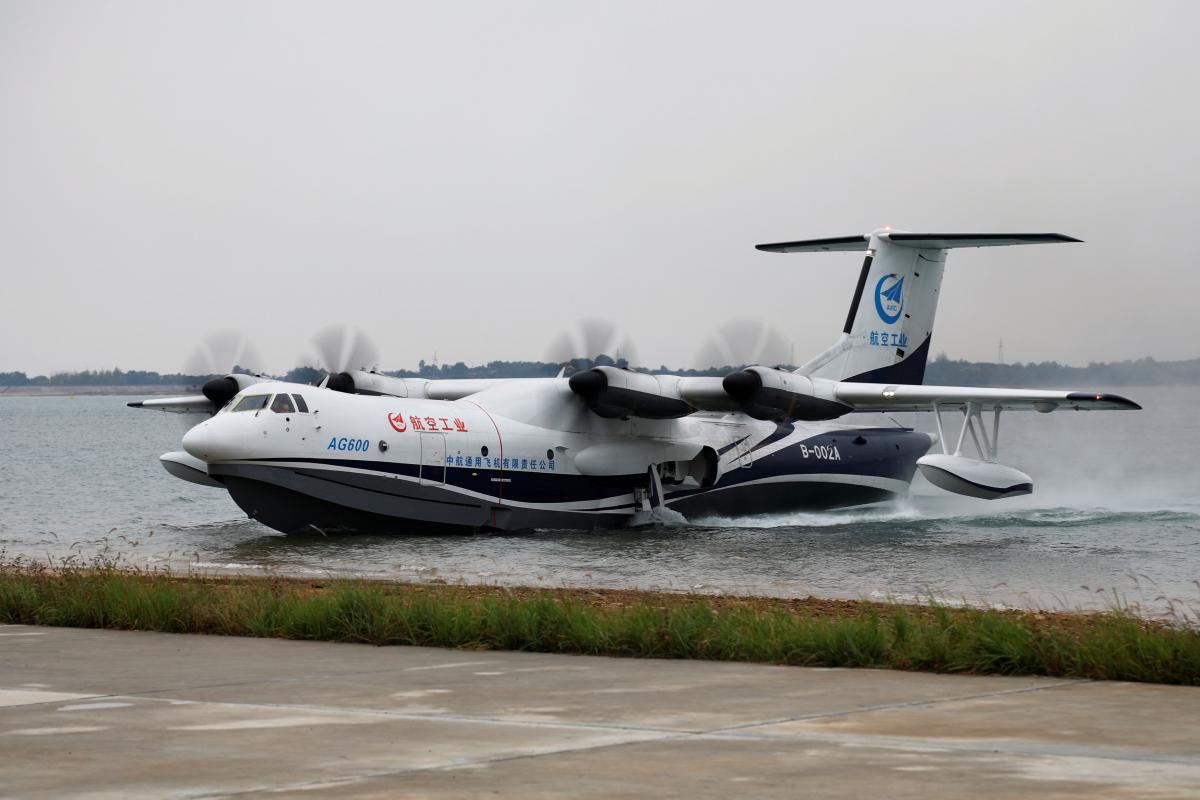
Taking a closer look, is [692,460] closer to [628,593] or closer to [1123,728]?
[628,593]

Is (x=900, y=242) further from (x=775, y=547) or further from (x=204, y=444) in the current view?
(x=204, y=444)

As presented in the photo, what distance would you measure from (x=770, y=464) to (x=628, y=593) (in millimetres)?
13790

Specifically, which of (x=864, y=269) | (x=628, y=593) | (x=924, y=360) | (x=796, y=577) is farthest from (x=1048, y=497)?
(x=628, y=593)

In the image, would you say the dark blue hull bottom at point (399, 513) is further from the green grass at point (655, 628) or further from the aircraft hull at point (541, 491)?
the green grass at point (655, 628)

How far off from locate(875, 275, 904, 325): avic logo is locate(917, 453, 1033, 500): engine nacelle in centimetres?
520

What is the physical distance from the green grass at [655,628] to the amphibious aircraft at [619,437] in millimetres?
10180

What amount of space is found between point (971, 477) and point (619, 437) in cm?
619

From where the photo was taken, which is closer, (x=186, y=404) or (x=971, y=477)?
(x=971, y=477)

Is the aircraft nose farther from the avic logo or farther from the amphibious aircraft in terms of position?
the avic logo

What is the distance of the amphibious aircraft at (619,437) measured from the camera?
2150 centimetres

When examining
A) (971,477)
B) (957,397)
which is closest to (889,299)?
(957,397)

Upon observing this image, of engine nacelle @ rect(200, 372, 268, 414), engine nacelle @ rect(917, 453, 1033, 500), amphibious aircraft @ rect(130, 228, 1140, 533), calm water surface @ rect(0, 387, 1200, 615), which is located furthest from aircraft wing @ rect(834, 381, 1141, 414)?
engine nacelle @ rect(200, 372, 268, 414)

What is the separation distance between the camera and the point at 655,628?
8.55 metres

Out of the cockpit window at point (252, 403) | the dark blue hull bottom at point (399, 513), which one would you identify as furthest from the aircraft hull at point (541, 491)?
the cockpit window at point (252, 403)
